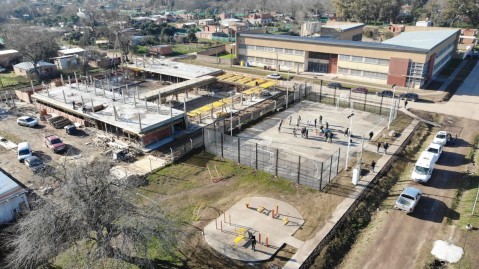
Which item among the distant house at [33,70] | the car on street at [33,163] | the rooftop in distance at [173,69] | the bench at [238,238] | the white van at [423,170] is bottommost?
the bench at [238,238]

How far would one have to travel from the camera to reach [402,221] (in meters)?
25.8

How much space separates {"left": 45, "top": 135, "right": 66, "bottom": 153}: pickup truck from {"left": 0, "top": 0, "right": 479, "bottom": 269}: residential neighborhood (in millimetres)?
214

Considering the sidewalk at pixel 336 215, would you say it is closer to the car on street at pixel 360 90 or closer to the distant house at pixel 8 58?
the car on street at pixel 360 90

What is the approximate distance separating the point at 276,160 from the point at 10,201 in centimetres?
2119

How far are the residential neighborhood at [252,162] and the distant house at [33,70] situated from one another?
31 cm

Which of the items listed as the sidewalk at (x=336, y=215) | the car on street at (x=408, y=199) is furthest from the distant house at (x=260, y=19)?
the car on street at (x=408, y=199)

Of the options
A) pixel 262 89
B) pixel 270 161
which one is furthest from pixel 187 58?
pixel 270 161

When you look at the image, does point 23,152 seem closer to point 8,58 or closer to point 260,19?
point 8,58

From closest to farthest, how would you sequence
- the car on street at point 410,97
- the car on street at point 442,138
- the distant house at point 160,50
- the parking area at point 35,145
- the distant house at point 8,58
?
the parking area at point 35,145
the car on street at point 442,138
the car on street at point 410,97
the distant house at point 8,58
the distant house at point 160,50

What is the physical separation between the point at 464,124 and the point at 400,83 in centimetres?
1630

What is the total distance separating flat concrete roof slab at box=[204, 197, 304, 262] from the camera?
23.0 meters

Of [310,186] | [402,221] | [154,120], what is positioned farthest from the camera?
[154,120]

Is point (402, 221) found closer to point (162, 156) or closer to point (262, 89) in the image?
point (162, 156)

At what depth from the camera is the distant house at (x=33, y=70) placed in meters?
66.8
